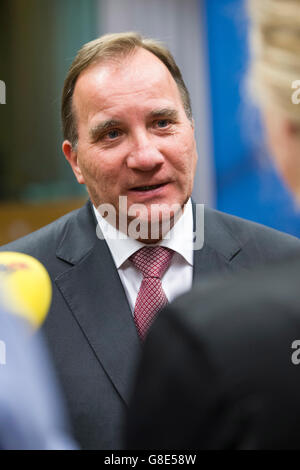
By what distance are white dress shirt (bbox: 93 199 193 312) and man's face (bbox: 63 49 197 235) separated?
9 centimetres

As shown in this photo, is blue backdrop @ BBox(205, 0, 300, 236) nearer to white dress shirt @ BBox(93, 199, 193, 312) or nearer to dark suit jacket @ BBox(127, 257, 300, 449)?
white dress shirt @ BBox(93, 199, 193, 312)

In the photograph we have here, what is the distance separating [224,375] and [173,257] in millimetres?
1175

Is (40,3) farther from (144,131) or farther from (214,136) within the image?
(144,131)

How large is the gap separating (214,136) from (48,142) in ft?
3.88

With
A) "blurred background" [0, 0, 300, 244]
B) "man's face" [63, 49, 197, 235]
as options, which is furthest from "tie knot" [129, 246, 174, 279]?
"blurred background" [0, 0, 300, 244]

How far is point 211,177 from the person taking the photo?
421cm

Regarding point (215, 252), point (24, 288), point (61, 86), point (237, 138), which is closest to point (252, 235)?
point (215, 252)

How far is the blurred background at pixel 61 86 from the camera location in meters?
4.04

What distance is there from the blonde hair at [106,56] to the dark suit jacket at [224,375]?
4.30ft

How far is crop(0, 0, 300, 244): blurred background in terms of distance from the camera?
13.3ft

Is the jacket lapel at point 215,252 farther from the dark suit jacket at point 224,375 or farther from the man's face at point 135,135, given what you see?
the dark suit jacket at point 224,375

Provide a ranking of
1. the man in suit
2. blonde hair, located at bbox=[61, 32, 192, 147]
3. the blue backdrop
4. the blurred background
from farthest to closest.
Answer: the blurred background < the blue backdrop < blonde hair, located at bbox=[61, 32, 192, 147] < the man in suit

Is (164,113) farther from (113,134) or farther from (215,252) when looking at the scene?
(215,252)

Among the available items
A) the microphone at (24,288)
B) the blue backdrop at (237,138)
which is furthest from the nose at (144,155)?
the blue backdrop at (237,138)
